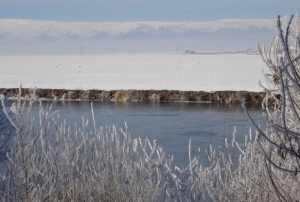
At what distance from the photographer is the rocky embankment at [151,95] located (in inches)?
812

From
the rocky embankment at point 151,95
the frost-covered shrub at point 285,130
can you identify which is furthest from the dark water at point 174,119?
the frost-covered shrub at point 285,130

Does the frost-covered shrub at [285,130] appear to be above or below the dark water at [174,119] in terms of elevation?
above

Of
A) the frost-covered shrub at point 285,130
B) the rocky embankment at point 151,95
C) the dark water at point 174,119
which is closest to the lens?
the frost-covered shrub at point 285,130

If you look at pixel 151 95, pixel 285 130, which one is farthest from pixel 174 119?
pixel 285 130

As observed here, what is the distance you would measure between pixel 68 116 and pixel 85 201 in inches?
467

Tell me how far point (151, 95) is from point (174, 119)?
588cm

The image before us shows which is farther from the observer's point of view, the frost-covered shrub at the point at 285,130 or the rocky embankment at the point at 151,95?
the rocky embankment at the point at 151,95

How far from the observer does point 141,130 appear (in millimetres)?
13758

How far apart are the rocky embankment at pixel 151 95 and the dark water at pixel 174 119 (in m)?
0.99

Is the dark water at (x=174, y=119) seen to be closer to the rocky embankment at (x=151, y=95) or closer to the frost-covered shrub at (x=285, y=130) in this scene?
the rocky embankment at (x=151, y=95)

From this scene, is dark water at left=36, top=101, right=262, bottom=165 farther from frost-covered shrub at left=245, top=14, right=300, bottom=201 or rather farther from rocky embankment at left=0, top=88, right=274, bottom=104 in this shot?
frost-covered shrub at left=245, top=14, right=300, bottom=201

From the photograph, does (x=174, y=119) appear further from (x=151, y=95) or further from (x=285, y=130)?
(x=285, y=130)

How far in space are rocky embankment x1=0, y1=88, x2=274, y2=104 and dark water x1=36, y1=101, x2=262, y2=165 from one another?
0.99m

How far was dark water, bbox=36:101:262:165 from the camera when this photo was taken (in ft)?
39.8
